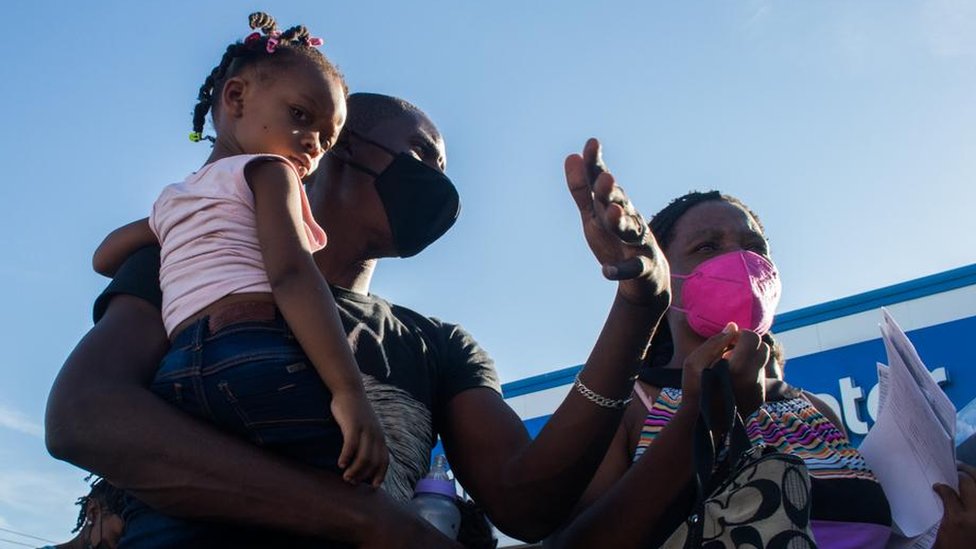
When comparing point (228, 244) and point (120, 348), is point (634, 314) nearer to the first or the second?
point (228, 244)

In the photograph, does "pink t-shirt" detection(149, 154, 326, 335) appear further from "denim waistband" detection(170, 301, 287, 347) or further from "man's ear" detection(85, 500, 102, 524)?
"man's ear" detection(85, 500, 102, 524)

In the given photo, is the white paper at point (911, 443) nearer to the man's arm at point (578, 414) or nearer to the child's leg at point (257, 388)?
the man's arm at point (578, 414)

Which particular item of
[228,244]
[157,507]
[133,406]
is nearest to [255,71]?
[228,244]

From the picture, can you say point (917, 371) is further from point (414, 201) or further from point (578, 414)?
point (414, 201)

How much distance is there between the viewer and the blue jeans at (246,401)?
1896mm

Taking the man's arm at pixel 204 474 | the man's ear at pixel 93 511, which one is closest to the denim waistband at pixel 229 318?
the man's arm at pixel 204 474

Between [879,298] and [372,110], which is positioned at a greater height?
[372,110]

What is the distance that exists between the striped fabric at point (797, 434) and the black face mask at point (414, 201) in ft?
3.00

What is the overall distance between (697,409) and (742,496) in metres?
0.28

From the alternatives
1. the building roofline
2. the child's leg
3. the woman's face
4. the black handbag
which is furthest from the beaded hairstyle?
the building roofline

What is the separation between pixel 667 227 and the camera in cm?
337

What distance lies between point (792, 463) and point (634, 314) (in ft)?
1.56

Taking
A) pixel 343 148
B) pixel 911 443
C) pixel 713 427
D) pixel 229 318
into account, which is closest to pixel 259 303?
pixel 229 318

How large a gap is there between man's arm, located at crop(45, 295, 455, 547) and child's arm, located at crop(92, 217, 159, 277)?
524 millimetres
